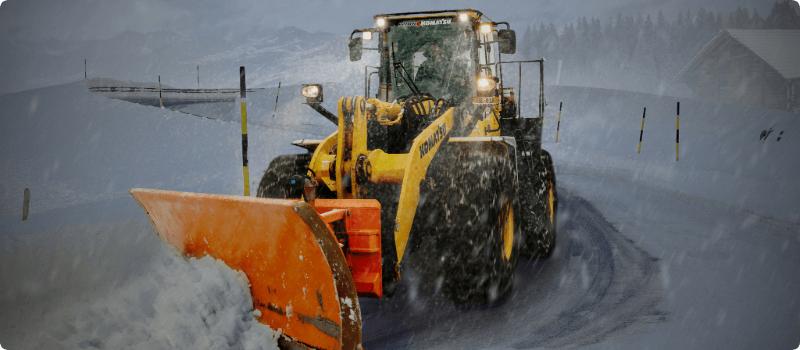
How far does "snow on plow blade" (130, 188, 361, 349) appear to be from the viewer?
99.3 inches

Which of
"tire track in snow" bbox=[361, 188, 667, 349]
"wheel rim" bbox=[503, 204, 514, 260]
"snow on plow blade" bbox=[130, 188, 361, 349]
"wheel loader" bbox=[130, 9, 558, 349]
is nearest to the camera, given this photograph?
"snow on plow blade" bbox=[130, 188, 361, 349]

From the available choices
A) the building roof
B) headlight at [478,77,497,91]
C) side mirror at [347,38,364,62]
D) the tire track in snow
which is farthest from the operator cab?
the building roof

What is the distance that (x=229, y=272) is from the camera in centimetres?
293

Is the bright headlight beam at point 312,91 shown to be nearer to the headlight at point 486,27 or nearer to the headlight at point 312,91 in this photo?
the headlight at point 312,91

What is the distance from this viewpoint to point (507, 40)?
5.36m

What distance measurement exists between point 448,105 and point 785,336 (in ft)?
11.3

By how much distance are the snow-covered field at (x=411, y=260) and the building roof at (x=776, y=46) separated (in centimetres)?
1686

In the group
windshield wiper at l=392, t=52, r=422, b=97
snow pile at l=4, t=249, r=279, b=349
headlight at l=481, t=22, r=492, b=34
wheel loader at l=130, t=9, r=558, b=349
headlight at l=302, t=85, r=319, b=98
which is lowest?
snow pile at l=4, t=249, r=279, b=349

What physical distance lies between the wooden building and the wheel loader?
2775cm

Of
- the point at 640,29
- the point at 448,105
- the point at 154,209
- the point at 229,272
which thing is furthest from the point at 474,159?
the point at 640,29

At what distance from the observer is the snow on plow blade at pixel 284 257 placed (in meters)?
2.52

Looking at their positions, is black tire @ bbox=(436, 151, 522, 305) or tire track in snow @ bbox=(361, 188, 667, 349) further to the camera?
black tire @ bbox=(436, 151, 522, 305)

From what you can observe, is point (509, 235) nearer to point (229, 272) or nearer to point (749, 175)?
point (229, 272)

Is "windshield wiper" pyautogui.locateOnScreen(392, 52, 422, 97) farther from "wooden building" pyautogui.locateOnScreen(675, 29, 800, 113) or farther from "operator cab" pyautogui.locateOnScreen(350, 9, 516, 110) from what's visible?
"wooden building" pyautogui.locateOnScreen(675, 29, 800, 113)
